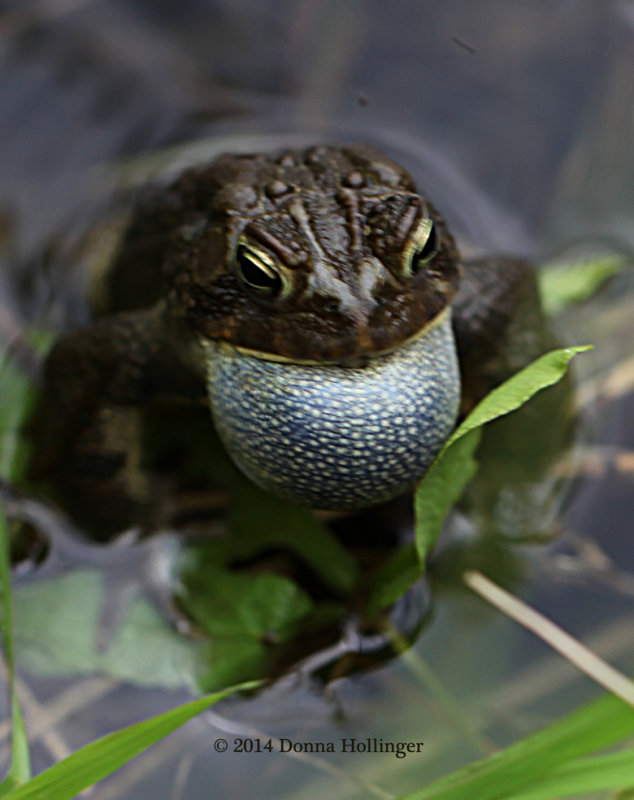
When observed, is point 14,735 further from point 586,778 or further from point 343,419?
point 586,778

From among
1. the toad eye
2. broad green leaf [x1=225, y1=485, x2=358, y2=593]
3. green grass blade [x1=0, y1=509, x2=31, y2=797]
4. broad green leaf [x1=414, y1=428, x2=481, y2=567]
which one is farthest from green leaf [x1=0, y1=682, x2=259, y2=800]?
the toad eye

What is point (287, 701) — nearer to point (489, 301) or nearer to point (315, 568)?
point (315, 568)

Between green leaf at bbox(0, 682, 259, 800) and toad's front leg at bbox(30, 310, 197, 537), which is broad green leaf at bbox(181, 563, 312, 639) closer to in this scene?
toad's front leg at bbox(30, 310, 197, 537)

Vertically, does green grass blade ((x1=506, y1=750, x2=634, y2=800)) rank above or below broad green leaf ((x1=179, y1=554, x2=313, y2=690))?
above

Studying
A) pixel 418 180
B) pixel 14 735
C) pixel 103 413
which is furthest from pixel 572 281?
pixel 14 735

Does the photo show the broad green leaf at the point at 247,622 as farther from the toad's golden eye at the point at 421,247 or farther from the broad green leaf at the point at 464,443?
the toad's golden eye at the point at 421,247

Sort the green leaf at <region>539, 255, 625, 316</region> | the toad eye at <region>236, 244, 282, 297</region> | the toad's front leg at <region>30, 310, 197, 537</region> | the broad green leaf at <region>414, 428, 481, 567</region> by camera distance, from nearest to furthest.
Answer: the toad eye at <region>236, 244, 282, 297</region> → the broad green leaf at <region>414, 428, 481, 567</region> → the toad's front leg at <region>30, 310, 197, 537</region> → the green leaf at <region>539, 255, 625, 316</region>
